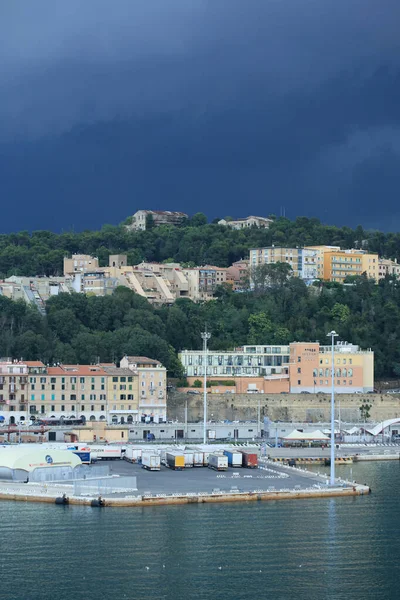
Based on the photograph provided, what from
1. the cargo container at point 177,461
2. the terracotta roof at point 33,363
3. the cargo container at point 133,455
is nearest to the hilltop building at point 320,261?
the terracotta roof at point 33,363

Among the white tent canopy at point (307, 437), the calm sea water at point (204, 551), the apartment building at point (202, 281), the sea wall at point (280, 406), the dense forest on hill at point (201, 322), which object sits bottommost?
the calm sea water at point (204, 551)

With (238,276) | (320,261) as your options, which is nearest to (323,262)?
(320,261)

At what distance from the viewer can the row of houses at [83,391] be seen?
86.7 meters

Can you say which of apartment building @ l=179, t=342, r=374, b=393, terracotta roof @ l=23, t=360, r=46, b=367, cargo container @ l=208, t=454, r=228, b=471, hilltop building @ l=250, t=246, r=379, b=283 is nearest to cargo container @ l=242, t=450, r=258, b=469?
cargo container @ l=208, t=454, r=228, b=471

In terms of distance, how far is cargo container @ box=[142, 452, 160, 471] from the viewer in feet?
213

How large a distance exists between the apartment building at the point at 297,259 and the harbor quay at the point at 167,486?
60.3m

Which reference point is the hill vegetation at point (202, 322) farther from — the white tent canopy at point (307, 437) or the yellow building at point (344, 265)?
the white tent canopy at point (307, 437)

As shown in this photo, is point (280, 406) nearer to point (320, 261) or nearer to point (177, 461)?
point (177, 461)

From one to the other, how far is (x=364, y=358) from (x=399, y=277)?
30.6 metres

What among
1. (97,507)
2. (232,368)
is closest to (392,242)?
(232,368)

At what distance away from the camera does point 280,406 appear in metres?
95.1

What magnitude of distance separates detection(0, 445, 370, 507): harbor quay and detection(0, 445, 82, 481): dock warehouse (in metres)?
0.19

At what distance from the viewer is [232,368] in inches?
3907

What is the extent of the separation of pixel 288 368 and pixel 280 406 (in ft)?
14.6
